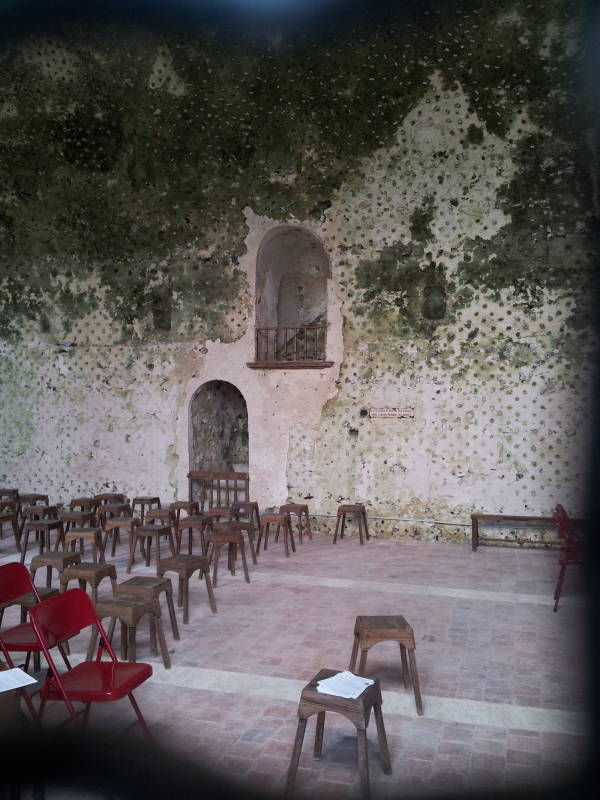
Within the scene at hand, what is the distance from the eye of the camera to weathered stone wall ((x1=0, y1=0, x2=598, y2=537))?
10.5 metres

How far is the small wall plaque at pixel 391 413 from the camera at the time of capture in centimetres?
1123

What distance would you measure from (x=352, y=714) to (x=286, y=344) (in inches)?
341

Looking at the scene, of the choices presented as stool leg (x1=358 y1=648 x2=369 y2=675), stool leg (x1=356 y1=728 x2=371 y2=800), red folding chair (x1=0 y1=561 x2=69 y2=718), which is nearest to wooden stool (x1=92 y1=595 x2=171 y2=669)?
red folding chair (x1=0 y1=561 x2=69 y2=718)

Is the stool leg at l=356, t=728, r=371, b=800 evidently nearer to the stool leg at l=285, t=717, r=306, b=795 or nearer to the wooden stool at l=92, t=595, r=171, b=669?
the stool leg at l=285, t=717, r=306, b=795

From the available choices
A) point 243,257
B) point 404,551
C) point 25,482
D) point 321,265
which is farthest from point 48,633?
point 321,265

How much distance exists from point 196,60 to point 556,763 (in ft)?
38.2

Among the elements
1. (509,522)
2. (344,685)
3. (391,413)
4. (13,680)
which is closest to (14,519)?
(391,413)

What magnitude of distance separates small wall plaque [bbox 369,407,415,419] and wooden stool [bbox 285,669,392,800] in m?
7.40

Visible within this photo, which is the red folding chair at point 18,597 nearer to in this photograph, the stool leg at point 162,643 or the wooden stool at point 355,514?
the stool leg at point 162,643

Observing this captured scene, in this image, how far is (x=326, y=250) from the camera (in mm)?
11703

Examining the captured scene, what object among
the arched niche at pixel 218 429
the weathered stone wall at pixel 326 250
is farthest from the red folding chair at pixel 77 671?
the arched niche at pixel 218 429

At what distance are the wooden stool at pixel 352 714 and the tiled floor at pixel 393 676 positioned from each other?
0.17 m

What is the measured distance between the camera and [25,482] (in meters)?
13.5

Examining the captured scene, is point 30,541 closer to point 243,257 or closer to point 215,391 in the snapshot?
point 215,391
